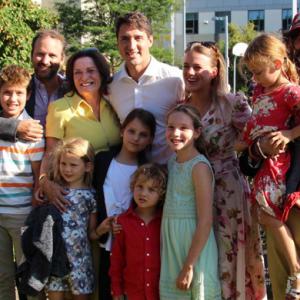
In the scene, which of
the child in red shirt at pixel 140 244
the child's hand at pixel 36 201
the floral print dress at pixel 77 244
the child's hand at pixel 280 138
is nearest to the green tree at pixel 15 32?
the child's hand at pixel 36 201

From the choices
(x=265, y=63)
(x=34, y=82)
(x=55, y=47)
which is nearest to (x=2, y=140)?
(x=34, y=82)

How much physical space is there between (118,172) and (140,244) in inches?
21.6

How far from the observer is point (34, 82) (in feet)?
14.6

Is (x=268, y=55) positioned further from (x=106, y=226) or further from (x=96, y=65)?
(x=106, y=226)

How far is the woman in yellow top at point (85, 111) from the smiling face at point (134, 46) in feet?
0.62

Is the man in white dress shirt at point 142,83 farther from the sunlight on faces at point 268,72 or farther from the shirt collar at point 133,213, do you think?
the sunlight on faces at point 268,72

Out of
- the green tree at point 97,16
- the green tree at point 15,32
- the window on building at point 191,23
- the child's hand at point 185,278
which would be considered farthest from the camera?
the window on building at point 191,23

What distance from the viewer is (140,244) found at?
145 inches

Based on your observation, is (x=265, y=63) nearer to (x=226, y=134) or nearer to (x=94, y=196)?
(x=226, y=134)

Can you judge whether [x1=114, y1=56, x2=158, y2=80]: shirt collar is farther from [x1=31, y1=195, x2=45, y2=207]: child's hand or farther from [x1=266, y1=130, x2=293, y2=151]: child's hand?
[x1=266, y1=130, x2=293, y2=151]: child's hand

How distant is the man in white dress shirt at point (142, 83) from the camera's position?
13.8 ft

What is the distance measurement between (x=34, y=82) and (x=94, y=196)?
1.11 m

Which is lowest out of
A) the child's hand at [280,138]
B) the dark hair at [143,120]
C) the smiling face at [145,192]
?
the smiling face at [145,192]

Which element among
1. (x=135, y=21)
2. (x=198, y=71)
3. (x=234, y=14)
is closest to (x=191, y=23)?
(x=234, y=14)
